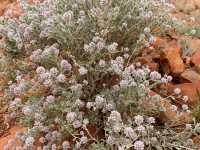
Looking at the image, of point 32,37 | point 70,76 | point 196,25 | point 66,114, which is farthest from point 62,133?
point 196,25

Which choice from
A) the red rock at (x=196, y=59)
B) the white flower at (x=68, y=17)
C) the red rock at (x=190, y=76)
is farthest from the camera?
the red rock at (x=196, y=59)

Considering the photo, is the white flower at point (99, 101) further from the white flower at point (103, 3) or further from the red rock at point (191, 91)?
the red rock at point (191, 91)

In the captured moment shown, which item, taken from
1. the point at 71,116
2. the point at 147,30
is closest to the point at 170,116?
the point at 147,30

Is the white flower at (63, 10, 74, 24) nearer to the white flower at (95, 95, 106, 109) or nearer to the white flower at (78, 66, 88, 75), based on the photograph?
the white flower at (78, 66, 88, 75)

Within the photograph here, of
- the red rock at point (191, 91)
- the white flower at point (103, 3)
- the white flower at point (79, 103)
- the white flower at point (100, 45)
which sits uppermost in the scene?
the white flower at point (103, 3)

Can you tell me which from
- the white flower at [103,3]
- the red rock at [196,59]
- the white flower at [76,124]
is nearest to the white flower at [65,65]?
the white flower at [76,124]

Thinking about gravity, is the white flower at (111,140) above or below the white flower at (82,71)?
below

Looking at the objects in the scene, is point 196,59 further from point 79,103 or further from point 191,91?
point 79,103
